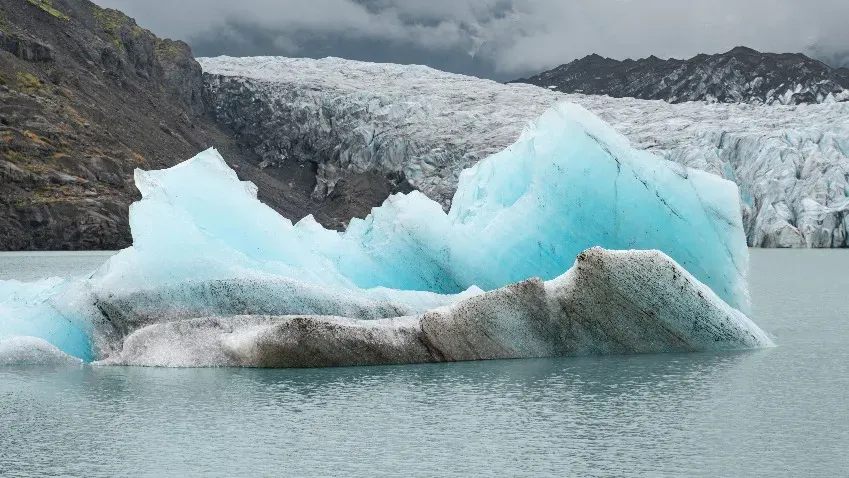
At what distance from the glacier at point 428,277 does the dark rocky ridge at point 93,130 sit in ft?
157

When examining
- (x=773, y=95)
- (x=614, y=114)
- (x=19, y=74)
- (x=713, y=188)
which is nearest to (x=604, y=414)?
(x=713, y=188)

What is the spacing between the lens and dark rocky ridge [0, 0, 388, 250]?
210 feet

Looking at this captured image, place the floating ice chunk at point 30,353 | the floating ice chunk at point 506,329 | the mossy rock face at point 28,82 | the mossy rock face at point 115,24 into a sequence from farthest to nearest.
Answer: the mossy rock face at point 115,24, the mossy rock face at point 28,82, the floating ice chunk at point 30,353, the floating ice chunk at point 506,329

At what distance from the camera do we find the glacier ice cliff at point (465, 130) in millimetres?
64250

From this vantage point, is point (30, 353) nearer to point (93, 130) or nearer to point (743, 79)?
point (93, 130)

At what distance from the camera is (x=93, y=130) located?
241 ft

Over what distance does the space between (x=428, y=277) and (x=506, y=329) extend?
4.26 meters

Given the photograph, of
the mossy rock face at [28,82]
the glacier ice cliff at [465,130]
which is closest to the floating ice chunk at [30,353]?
the glacier ice cliff at [465,130]

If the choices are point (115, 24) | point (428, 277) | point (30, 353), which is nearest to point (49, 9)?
point (115, 24)

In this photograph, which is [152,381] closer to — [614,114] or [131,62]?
[614,114]

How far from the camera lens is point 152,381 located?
12.8 meters

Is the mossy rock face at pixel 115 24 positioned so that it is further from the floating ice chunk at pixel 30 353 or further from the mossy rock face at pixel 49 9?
the floating ice chunk at pixel 30 353

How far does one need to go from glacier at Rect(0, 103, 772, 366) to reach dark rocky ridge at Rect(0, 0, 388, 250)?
157 ft

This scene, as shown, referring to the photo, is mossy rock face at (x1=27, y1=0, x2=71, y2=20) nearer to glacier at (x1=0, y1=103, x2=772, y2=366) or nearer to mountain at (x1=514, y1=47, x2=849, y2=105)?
glacier at (x1=0, y1=103, x2=772, y2=366)
